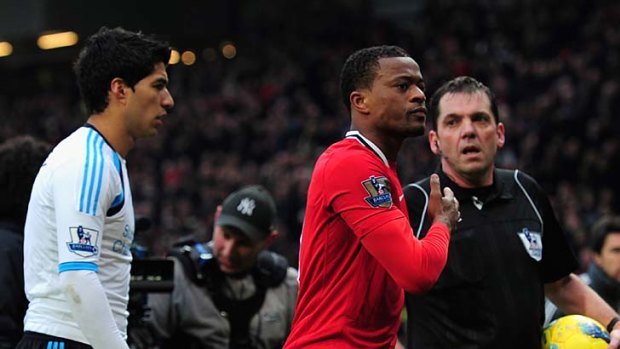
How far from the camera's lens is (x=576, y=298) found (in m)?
5.01

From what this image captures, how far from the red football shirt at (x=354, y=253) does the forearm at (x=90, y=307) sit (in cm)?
64

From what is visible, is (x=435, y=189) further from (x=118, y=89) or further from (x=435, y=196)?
(x=118, y=89)

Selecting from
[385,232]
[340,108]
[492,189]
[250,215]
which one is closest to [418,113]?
[385,232]

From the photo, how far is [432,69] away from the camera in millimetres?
19531

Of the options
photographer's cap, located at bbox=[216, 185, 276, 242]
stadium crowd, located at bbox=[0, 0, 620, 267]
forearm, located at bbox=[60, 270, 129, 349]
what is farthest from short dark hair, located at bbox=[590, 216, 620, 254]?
stadium crowd, located at bbox=[0, 0, 620, 267]

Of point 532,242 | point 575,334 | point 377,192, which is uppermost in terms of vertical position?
point 377,192

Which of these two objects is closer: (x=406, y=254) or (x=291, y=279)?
(x=406, y=254)

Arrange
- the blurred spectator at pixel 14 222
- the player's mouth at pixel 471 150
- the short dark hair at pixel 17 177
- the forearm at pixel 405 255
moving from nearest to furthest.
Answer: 1. the forearm at pixel 405 255
2. the player's mouth at pixel 471 150
3. the blurred spectator at pixel 14 222
4. the short dark hair at pixel 17 177

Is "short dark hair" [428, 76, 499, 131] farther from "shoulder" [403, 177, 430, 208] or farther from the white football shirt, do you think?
the white football shirt

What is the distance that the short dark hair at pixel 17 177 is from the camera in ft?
17.9

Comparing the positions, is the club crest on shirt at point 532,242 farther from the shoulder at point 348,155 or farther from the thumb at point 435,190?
the shoulder at point 348,155

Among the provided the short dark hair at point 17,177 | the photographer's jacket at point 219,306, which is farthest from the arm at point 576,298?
the short dark hair at point 17,177

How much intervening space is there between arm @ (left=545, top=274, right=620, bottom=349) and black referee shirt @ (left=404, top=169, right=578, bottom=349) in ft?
0.21

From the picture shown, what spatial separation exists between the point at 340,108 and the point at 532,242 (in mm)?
15562
